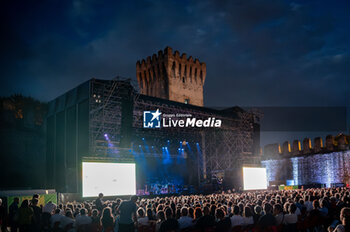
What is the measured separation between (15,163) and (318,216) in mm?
27421

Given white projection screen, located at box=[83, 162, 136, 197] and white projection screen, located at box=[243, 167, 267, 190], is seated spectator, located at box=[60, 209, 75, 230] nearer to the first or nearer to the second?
white projection screen, located at box=[83, 162, 136, 197]

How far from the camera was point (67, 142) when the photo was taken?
74.9 ft

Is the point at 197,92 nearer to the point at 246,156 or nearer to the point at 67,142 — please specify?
the point at 246,156

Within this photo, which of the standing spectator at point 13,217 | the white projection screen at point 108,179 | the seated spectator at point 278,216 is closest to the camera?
the seated spectator at point 278,216

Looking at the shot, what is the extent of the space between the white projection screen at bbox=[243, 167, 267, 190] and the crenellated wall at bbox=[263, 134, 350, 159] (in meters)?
3.95

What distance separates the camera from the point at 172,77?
40.1 m

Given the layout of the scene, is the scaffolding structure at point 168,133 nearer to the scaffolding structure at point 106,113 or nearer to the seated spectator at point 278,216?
the scaffolding structure at point 106,113

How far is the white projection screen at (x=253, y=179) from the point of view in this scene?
25166 mm

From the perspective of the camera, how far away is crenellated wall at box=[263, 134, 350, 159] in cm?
2534

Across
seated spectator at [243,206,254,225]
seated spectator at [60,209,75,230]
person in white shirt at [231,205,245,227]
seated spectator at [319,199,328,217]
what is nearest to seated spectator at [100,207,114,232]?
seated spectator at [60,209,75,230]

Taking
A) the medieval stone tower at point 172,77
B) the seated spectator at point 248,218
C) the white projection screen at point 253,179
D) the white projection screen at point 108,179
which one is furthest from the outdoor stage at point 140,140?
the seated spectator at point 248,218

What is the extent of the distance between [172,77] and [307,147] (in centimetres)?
1837

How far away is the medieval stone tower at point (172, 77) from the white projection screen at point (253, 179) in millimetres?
15442

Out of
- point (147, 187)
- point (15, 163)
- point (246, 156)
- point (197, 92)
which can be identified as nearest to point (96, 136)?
point (147, 187)
